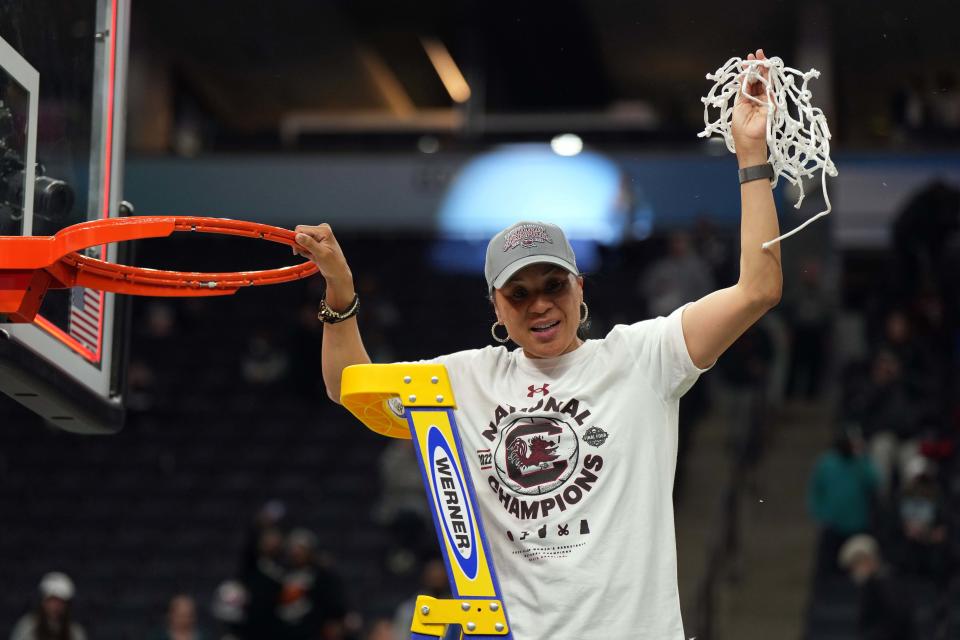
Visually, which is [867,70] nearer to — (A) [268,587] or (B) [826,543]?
(B) [826,543]

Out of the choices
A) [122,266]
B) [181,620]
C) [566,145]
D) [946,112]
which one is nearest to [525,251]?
[122,266]

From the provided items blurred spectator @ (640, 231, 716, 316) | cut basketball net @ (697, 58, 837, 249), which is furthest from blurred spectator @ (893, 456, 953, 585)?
cut basketball net @ (697, 58, 837, 249)

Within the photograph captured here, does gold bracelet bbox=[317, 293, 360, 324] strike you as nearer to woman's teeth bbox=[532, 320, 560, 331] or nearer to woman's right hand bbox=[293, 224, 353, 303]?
woman's right hand bbox=[293, 224, 353, 303]

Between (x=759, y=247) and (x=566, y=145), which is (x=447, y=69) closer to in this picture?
(x=566, y=145)

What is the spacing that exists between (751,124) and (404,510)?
28.0 feet

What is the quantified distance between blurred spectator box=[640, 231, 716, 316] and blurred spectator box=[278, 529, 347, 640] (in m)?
3.61

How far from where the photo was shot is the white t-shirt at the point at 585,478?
10.6 feet

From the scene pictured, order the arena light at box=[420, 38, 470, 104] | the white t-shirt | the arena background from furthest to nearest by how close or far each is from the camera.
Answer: the arena light at box=[420, 38, 470, 104] → the arena background → the white t-shirt

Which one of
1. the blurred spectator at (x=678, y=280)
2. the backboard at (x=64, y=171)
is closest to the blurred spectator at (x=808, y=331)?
the blurred spectator at (x=678, y=280)

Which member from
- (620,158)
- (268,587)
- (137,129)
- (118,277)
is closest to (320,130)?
(137,129)

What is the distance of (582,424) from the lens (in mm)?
3348

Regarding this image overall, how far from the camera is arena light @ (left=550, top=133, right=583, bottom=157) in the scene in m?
16.8

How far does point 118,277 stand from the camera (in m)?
3.80

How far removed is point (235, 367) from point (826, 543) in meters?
6.99
